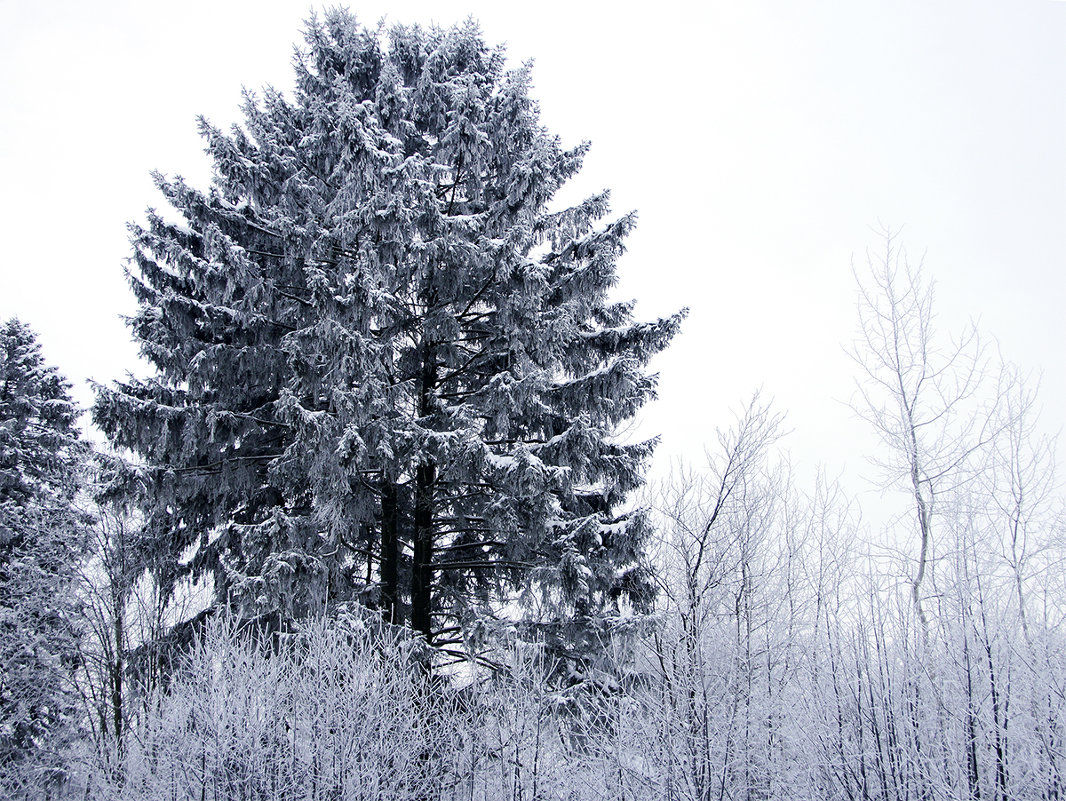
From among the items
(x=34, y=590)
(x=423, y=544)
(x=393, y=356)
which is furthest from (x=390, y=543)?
(x=34, y=590)

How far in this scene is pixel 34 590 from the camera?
16.3 m

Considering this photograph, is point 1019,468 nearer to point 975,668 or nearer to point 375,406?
point 975,668

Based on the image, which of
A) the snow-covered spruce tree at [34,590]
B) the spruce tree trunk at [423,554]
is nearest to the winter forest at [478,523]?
the spruce tree trunk at [423,554]

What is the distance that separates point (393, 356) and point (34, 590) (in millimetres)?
11084

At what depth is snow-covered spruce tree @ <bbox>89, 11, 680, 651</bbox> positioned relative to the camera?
10.5 metres

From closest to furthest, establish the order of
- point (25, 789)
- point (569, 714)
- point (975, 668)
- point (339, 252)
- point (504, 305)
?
point (975, 668)
point (569, 714)
point (504, 305)
point (339, 252)
point (25, 789)

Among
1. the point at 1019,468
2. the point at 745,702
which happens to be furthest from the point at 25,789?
the point at 1019,468

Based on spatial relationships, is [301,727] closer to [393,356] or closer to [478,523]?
[478,523]

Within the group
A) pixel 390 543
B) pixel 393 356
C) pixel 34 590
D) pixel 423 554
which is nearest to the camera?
pixel 423 554

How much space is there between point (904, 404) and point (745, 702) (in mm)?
6819

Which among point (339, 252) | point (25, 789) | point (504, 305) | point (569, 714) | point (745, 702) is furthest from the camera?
point (25, 789)

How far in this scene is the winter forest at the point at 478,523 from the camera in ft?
28.9

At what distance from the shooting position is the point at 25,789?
48.1 feet

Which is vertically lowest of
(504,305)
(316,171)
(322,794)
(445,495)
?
(322,794)
